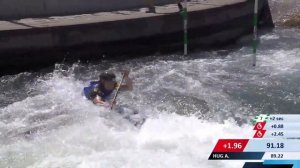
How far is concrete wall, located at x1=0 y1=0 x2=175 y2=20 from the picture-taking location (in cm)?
1341

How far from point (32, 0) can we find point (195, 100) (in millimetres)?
6297

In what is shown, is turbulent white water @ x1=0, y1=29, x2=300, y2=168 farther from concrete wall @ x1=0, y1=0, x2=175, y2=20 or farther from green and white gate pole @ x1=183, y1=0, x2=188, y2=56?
concrete wall @ x1=0, y1=0, x2=175, y2=20

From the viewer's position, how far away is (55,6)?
14.0m

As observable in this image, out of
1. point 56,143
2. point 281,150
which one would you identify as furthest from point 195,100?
point 281,150

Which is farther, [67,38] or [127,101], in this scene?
[67,38]

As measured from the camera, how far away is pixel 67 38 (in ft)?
41.5

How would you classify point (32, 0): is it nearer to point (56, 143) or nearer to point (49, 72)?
point (49, 72)
